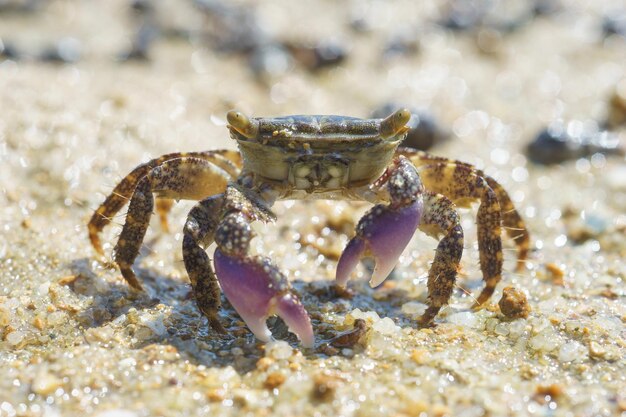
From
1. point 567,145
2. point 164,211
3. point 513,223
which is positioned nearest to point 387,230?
point 513,223

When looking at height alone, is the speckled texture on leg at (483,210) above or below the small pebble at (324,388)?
above

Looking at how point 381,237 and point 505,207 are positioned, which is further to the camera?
point 505,207

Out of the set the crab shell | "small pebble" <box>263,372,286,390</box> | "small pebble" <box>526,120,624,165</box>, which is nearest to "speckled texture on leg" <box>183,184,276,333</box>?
the crab shell

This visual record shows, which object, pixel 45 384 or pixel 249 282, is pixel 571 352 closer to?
pixel 249 282

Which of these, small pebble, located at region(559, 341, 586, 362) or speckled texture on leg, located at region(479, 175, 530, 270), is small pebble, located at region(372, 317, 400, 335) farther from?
speckled texture on leg, located at region(479, 175, 530, 270)

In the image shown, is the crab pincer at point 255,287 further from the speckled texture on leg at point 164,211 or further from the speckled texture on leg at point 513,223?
the speckled texture on leg at point 164,211

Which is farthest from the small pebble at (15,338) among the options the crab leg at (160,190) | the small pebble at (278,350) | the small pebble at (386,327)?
the small pebble at (386,327)
